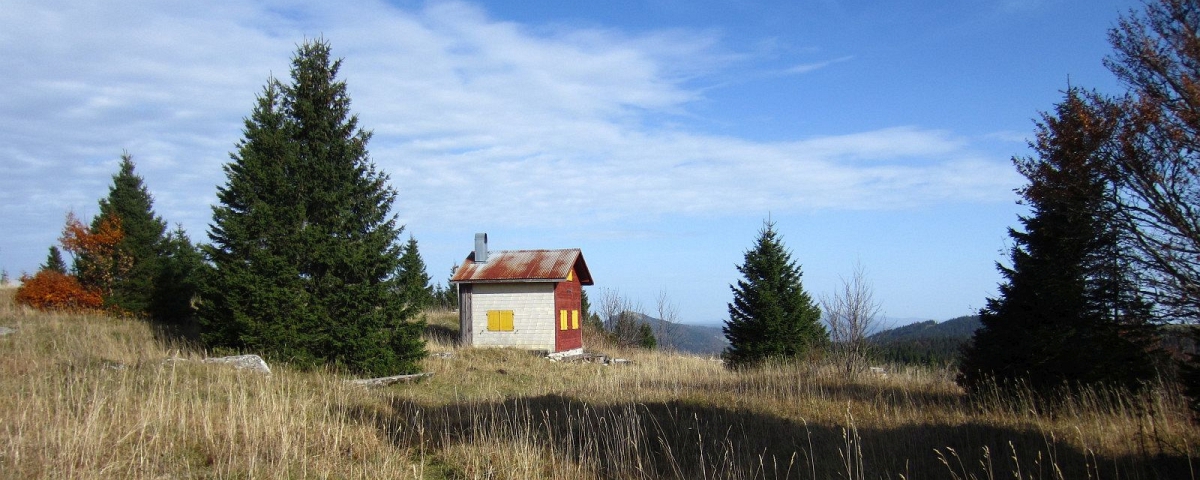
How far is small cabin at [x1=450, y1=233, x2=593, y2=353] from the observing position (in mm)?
29031

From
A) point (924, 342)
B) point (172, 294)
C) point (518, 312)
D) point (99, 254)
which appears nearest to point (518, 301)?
point (518, 312)

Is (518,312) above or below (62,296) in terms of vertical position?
below

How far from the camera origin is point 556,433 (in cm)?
807

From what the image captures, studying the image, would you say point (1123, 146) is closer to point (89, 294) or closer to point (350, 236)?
point (350, 236)

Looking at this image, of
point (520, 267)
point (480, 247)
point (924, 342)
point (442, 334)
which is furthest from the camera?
point (924, 342)

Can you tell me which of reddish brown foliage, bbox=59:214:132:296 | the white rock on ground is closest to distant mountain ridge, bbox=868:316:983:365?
the white rock on ground

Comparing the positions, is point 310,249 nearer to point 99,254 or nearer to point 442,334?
point 99,254

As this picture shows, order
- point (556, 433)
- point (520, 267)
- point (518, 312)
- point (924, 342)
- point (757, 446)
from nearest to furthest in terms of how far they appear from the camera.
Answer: point (757, 446), point (556, 433), point (518, 312), point (520, 267), point (924, 342)

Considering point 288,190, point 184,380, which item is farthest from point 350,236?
point 184,380

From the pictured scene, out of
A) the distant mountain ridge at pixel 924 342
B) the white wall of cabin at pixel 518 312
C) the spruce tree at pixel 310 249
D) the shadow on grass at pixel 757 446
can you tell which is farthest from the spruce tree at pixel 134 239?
the distant mountain ridge at pixel 924 342

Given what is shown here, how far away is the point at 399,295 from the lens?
1535 centimetres

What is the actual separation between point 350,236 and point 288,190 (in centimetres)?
166

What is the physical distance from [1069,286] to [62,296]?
2843 centimetres

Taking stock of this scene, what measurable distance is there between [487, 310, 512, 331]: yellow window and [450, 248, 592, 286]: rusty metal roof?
1427mm
